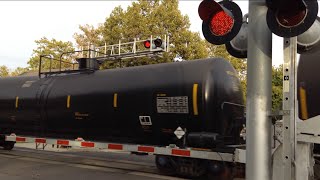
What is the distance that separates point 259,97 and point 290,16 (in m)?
0.68

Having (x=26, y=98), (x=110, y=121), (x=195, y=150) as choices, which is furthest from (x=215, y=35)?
(x=26, y=98)

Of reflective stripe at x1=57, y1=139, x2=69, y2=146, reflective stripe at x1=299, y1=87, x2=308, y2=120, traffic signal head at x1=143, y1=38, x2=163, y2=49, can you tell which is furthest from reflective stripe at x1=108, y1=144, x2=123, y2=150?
reflective stripe at x1=299, y1=87, x2=308, y2=120

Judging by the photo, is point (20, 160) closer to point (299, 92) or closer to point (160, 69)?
point (160, 69)

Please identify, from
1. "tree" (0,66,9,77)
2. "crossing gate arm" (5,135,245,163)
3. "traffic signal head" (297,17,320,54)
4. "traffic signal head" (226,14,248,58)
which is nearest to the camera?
"traffic signal head" (297,17,320,54)

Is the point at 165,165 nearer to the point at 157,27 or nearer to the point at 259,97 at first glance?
the point at 259,97

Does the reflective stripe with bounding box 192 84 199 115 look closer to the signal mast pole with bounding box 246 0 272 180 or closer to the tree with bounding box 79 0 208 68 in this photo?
the signal mast pole with bounding box 246 0 272 180

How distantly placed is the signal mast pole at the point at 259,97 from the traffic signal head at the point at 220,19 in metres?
0.18

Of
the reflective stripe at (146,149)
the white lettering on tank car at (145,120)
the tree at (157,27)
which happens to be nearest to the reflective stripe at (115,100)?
the white lettering on tank car at (145,120)

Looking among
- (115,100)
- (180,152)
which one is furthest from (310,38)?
(115,100)

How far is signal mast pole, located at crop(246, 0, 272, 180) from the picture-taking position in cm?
300

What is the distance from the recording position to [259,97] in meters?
3.02

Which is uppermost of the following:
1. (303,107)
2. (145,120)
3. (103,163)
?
(303,107)

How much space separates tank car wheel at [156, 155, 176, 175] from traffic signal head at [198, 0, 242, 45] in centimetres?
646

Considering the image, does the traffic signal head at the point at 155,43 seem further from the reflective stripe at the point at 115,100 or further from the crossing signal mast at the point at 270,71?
the crossing signal mast at the point at 270,71
